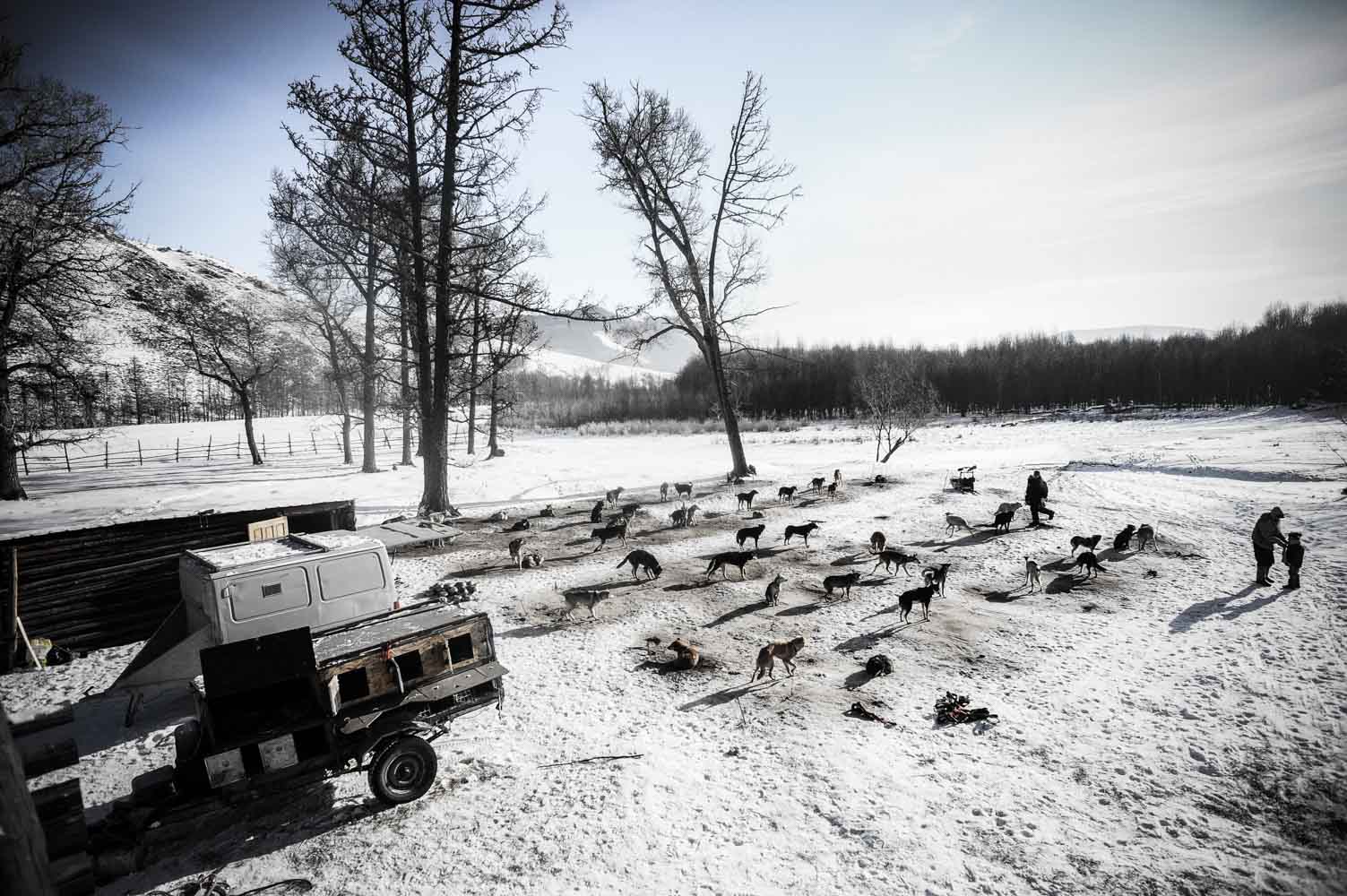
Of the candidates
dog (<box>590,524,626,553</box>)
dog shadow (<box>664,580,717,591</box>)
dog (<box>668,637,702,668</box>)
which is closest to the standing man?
dog shadow (<box>664,580,717,591</box>)

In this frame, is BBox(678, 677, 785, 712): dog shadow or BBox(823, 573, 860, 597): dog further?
BBox(823, 573, 860, 597): dog

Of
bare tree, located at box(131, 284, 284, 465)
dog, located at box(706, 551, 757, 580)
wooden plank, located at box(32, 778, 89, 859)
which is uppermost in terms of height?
bare tree, located at box(131, 284, 284, 465)

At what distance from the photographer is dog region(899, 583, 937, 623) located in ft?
33.2

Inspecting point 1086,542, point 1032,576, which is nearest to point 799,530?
point 1032,576

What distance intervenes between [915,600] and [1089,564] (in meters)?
4.83

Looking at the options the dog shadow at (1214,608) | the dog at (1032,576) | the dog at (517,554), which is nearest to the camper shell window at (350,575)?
the dog at (517,554)

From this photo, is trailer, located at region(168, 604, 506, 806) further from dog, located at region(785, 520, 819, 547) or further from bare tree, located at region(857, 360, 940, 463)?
bare tree, located at region(857, 360, 940, 463)

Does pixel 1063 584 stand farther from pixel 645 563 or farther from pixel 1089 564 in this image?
pixel 645 563

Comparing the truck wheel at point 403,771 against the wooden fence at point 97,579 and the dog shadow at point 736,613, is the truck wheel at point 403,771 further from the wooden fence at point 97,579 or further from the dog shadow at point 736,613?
the wooden fence at point 97,579

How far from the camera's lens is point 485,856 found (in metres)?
5.22

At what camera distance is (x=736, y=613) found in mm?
11148

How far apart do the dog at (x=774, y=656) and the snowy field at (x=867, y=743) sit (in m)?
0.39

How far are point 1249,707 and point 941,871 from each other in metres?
5.76

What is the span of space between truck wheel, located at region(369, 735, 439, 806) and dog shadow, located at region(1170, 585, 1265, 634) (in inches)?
469
